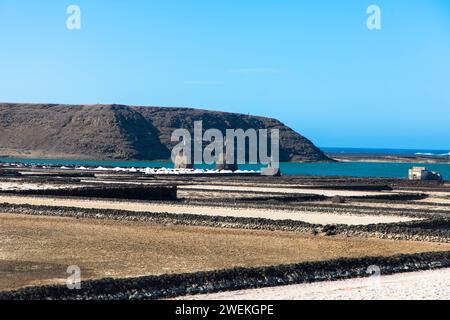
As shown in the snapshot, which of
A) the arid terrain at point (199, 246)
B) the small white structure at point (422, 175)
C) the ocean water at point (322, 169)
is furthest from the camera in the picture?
the ocean water at point (322, 169)

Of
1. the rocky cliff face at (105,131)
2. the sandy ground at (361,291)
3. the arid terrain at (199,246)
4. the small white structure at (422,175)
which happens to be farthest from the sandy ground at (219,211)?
the rocky cliff face at (105,131)

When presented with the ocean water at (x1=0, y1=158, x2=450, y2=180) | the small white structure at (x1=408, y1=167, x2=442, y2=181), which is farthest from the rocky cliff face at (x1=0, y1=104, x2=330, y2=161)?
the small white structure at (x1=408, y1=167, x2=442, y2=181)

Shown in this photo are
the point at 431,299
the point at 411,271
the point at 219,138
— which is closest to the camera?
the point at 431,299

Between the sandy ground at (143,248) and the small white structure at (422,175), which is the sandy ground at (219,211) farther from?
the small white structure at (422,175)

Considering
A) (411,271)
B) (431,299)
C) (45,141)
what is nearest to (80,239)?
(411,271)

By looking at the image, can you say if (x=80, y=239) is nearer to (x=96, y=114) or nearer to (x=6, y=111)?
(x=96, y=114)
